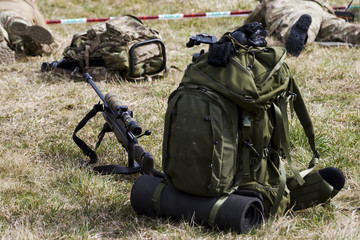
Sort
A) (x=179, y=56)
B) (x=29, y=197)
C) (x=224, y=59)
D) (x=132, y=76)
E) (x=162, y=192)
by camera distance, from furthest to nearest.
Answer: (x=179, y=56)
(x=132, y=76)
(x=29, y=197)
(x=162, y=192)
(x=224, y=59)

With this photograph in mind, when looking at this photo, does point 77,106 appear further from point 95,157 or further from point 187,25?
point 187,25

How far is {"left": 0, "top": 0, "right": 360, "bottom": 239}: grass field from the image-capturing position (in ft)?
10.8

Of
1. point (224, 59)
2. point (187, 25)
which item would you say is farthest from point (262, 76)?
point (187, 25)

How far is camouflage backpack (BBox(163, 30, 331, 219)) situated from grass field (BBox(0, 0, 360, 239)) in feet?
0.92

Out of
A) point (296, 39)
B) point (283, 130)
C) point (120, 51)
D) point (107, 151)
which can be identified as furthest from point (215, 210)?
point (296, 39)

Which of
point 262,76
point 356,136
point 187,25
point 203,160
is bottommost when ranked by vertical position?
point 187,25

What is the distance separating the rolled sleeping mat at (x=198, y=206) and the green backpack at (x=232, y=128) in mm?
72

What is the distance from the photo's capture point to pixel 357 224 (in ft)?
10.6

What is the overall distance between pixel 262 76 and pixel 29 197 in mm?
1895

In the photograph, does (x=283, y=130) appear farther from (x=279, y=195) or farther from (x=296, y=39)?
(x=296, y=39)

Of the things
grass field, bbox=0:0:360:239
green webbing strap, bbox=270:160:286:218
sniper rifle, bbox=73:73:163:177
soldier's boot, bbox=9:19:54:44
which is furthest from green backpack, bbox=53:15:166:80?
green webbing strap, bbox=270:160:286:218

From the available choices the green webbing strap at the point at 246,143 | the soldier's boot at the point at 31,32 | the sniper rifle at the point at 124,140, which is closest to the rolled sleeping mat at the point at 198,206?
the green webbing strap at the point at 246,143

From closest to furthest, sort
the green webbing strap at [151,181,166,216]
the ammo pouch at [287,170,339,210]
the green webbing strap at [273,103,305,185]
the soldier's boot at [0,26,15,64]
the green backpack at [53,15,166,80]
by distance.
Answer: the green webbing strap at [273,103,305,185] → the green webbing strap at [151,181,166,216] → the ammo pouch at [287,170,339,210] → the green backpack at [53,15,166,80] → the soldier's boot at [0,26,15,64]

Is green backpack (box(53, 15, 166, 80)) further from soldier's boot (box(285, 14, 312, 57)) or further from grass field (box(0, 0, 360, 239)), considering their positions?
soldier's boot (box(285, 14, 312, 57))
